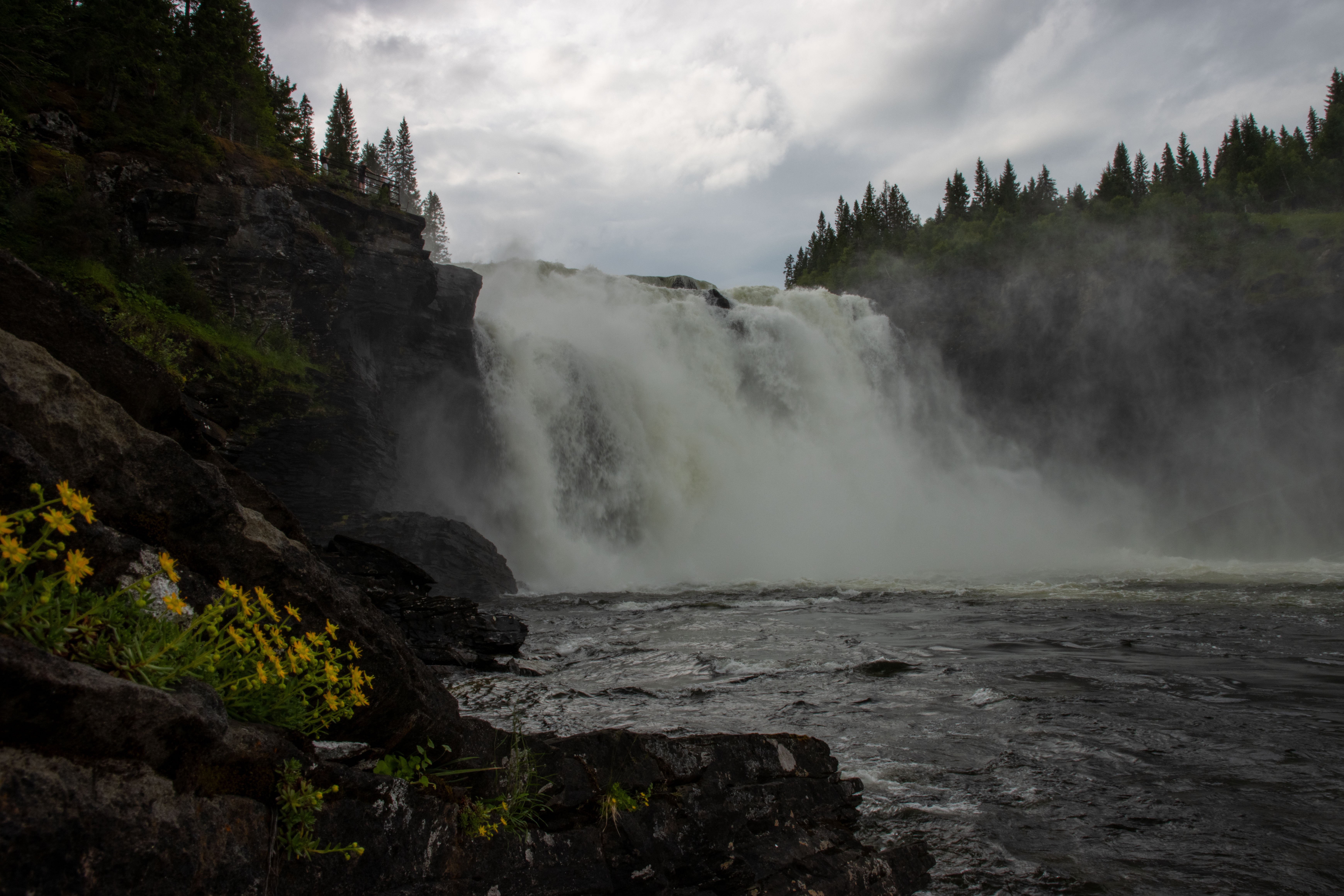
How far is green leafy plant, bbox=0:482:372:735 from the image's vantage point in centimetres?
193

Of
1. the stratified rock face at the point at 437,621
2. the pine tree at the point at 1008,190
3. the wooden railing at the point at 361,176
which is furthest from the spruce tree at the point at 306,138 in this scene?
the pine tree at the point at 1008,190

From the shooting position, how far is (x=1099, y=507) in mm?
43781

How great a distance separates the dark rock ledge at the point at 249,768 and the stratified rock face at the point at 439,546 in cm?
1535

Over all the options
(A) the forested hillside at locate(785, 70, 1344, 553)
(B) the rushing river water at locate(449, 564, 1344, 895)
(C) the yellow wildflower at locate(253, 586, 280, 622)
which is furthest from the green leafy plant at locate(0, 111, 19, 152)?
(A) the forested hillside at locate(785, 70, 1344, 553)

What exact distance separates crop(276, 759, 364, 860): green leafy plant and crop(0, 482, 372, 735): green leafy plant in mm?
238

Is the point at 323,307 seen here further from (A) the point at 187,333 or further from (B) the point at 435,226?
(B) the point at 435,226

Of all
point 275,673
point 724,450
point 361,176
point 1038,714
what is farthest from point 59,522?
point 361,176

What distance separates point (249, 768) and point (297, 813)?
0.23 m

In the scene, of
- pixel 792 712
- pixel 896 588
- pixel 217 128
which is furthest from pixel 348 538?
pixel 217 128

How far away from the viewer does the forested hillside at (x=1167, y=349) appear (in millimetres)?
37844

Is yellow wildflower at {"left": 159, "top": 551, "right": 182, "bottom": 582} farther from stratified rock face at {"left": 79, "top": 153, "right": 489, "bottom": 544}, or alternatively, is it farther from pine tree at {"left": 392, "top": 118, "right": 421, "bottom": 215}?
pine tree at {"left": 392, "top": 118, "right": 421, "bottom": 215}

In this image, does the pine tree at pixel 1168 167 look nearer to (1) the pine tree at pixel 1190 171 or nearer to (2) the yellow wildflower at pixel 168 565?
(1) the pine tree at pixel 1190 171

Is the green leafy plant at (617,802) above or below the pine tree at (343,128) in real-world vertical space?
below

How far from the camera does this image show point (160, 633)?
92.2 inches
